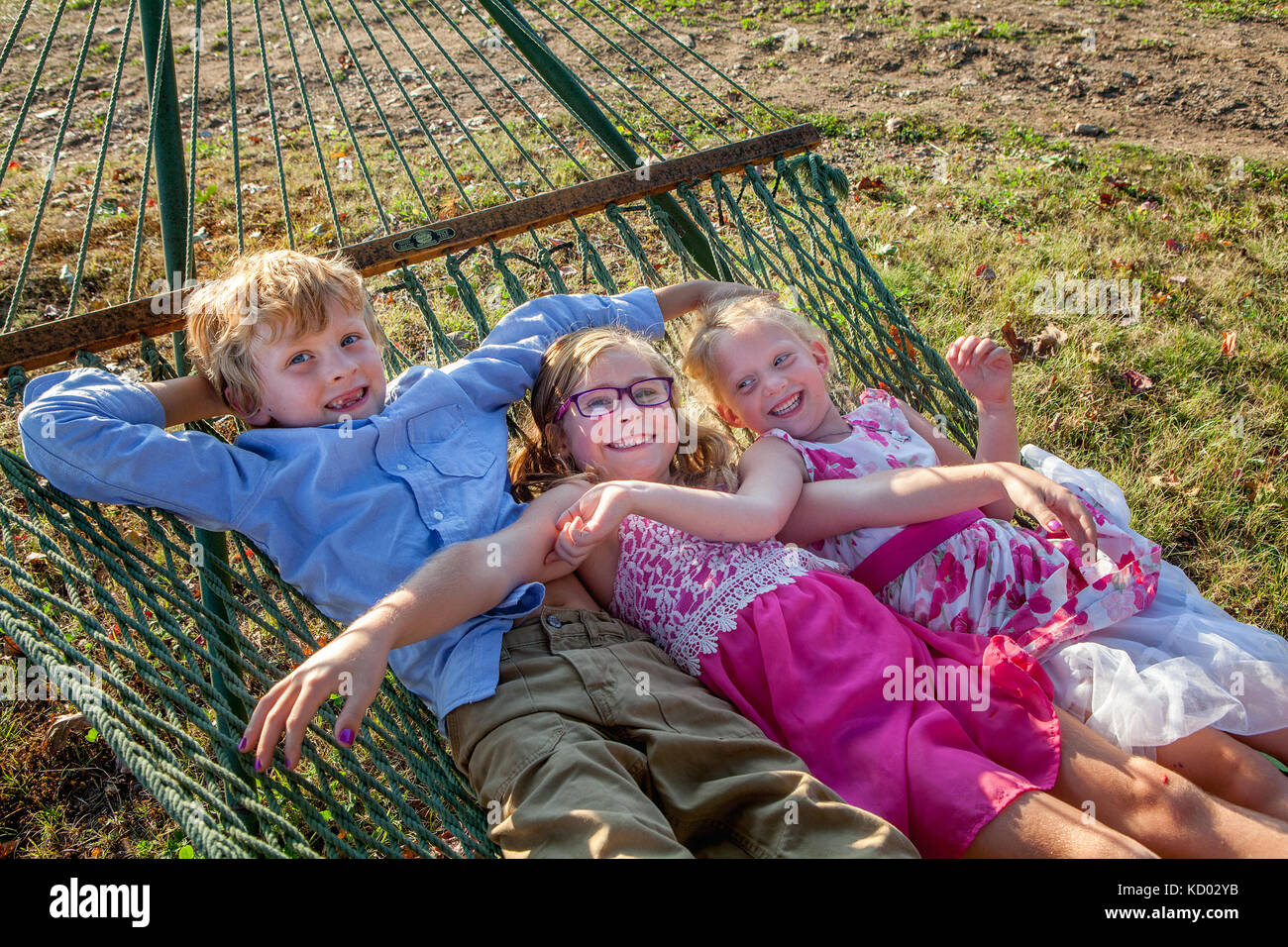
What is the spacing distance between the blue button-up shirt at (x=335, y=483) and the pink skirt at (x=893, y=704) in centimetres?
42

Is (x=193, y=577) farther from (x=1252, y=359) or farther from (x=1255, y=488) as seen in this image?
(x=1252, y=359)

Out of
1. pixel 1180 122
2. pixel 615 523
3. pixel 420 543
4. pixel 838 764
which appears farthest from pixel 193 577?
pixel 1180 122

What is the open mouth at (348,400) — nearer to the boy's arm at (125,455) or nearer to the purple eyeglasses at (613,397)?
the boy's arm at (125,455)

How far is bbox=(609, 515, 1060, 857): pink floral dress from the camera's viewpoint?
1.53m

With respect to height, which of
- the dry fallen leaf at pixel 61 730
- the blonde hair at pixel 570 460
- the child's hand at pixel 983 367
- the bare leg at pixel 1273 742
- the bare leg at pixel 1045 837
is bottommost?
the dry fallen leaf at pixel 61 730

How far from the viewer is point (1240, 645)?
1748mm

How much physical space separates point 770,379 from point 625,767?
0.94 meters

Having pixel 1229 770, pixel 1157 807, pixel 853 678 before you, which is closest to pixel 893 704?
pixel 853 678

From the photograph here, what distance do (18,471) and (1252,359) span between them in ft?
11.6

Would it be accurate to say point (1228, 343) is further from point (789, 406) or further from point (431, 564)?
point (431, 564)

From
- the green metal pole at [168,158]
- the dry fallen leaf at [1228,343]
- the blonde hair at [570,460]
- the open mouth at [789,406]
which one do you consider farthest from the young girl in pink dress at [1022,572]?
the dry fallen leaf at [1228,343]

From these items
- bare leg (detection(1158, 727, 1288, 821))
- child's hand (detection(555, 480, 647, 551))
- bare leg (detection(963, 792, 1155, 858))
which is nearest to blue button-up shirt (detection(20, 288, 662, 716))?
child's hand (detection(555, 480, 647, 551))

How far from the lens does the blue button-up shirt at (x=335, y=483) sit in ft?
5.38
